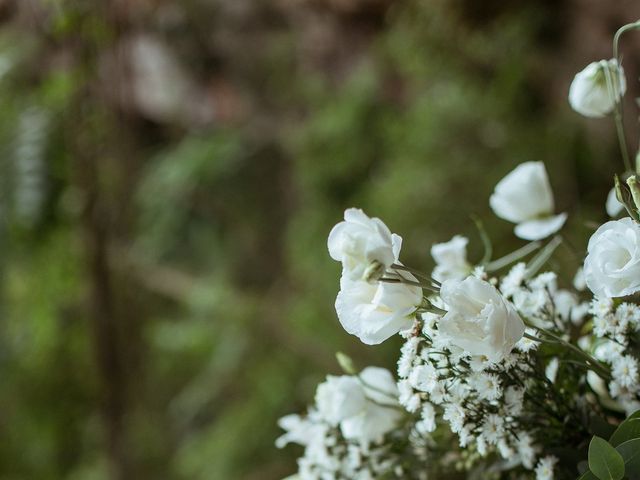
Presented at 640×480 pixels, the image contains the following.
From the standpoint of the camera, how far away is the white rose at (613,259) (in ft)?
1.20

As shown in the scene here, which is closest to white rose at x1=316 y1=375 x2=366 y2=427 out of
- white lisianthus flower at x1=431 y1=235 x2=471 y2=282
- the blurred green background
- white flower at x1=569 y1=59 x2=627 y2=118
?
white lisianthus flower at x1=431 y1=235 x2=471 y2=282

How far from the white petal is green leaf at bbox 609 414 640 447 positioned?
0.46 ft

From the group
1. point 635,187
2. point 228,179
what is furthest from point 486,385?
point 228,179

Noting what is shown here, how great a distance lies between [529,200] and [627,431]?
17 centimetres

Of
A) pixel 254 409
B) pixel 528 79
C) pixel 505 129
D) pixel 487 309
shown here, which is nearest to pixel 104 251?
pixel 254 409

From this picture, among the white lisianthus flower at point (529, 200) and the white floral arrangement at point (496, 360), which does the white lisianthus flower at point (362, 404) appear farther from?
the white lisianthus flower at point (529, 200)

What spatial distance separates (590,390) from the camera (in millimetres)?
452

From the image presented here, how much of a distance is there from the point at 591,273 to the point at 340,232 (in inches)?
4.9

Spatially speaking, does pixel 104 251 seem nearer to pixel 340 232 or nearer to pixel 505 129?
pixel 505 129

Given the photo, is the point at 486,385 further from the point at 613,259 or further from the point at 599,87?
the point at 599,87

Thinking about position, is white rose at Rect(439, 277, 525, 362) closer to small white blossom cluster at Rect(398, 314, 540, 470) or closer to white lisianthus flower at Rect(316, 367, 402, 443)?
small white blossom cluster at Rect(398, 314, 540, 470)

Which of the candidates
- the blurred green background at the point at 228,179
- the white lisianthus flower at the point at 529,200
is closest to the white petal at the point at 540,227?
the white lisianthus flower at the point at 529,200

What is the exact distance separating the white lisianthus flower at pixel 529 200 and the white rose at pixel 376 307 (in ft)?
0.46

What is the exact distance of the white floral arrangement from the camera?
1.21 ft
